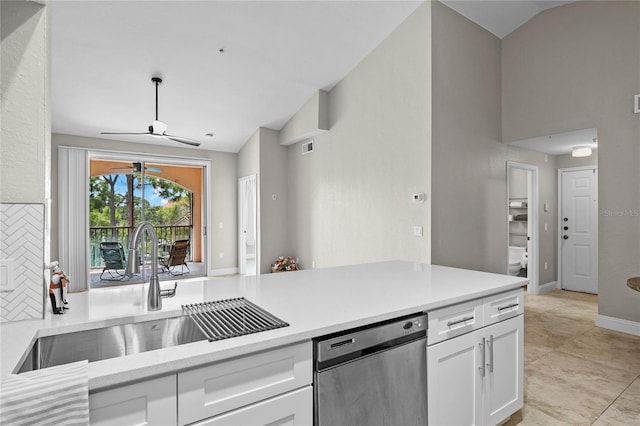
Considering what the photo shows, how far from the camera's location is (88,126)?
18.8ft

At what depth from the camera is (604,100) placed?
3.95 metres

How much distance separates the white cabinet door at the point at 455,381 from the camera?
1.60 metres

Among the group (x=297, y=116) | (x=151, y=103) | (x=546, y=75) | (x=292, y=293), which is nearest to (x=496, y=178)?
(x=546, y=75)

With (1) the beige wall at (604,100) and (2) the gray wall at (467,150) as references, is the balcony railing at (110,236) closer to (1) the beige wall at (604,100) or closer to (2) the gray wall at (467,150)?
(2) the gray wall at (467,150)

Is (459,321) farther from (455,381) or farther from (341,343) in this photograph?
(341,343)

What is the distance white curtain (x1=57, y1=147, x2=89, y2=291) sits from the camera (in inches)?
231

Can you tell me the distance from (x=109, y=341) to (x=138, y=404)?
1.66 feet

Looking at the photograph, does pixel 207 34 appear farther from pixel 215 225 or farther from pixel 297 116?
pixel 215 225

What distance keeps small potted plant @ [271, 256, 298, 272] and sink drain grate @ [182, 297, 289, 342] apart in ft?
15.4

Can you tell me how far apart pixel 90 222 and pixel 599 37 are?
26.3 feet

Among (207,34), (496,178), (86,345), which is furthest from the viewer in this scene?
(496,178)

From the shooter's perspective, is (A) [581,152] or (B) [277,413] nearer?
(B) [277,413]

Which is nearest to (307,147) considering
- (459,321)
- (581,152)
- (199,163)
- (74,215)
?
(199,163)

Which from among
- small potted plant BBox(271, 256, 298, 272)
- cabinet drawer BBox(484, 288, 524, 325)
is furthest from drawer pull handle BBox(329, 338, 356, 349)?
small potted plant BBox(271, 256, 298, 272)
